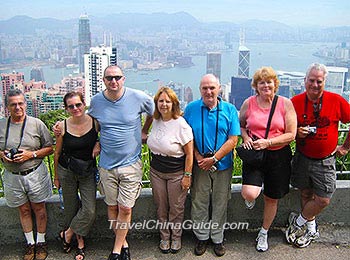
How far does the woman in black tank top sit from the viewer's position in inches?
129

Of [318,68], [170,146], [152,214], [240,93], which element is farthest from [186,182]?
[240,93]

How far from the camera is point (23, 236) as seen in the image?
3.88 meters

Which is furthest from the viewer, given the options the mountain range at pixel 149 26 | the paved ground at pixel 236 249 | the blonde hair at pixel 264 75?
the mountain range at pixel 149 26

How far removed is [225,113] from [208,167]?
53 centimetres

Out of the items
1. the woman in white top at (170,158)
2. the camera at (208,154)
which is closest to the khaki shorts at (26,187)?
the woman in white top at (170,158)

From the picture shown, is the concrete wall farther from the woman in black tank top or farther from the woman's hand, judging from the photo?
the woman's hand

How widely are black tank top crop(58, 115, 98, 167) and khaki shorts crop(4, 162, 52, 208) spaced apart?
28cm

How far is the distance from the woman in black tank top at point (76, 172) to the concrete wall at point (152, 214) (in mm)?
252

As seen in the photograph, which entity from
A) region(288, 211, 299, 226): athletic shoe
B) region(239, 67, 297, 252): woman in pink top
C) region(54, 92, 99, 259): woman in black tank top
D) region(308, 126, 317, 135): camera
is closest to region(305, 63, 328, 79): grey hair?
region(239, 67, 297, 252): woman in pink top

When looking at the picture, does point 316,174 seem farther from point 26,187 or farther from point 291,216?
point 26,187

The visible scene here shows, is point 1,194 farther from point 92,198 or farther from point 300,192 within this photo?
point 300,192

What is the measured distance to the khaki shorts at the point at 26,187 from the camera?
334 cm

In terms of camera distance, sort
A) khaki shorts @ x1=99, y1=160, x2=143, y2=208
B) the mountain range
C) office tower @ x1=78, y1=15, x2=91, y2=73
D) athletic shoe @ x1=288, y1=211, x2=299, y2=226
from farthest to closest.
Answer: the mountain range, office tower @ x1=78, y1=15, x2=91, y2=73, athletic shoe @ x1=288, y1=211, x2=299, y2=226, khaki shorts @ x1=99, y1=160, x2=143, y2=208

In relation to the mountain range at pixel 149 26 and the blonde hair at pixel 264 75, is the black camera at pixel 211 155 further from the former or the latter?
the mountain range at pixel 149 26
